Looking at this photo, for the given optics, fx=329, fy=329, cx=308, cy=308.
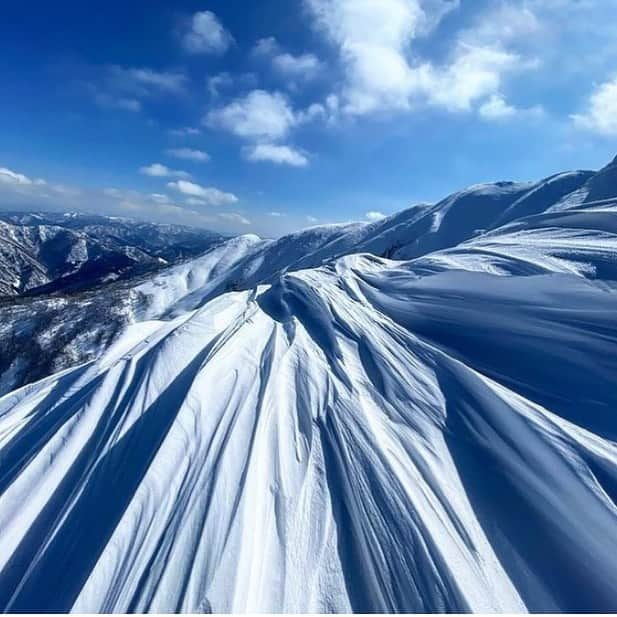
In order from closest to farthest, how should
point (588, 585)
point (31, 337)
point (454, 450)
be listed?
point (588, 585) < point (454, 450) < point (31, 337)

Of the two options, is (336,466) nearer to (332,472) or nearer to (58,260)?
(332,472)

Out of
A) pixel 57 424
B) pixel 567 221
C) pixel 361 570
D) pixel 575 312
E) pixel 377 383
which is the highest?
pixel 567 221

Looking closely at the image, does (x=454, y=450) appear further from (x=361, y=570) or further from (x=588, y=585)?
(x=361, y=570)

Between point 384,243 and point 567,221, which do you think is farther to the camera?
point 384,243

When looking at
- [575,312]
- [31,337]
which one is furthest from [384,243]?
[575,312]

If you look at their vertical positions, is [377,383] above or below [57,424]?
above

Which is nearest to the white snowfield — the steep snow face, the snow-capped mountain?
the steep snow face
